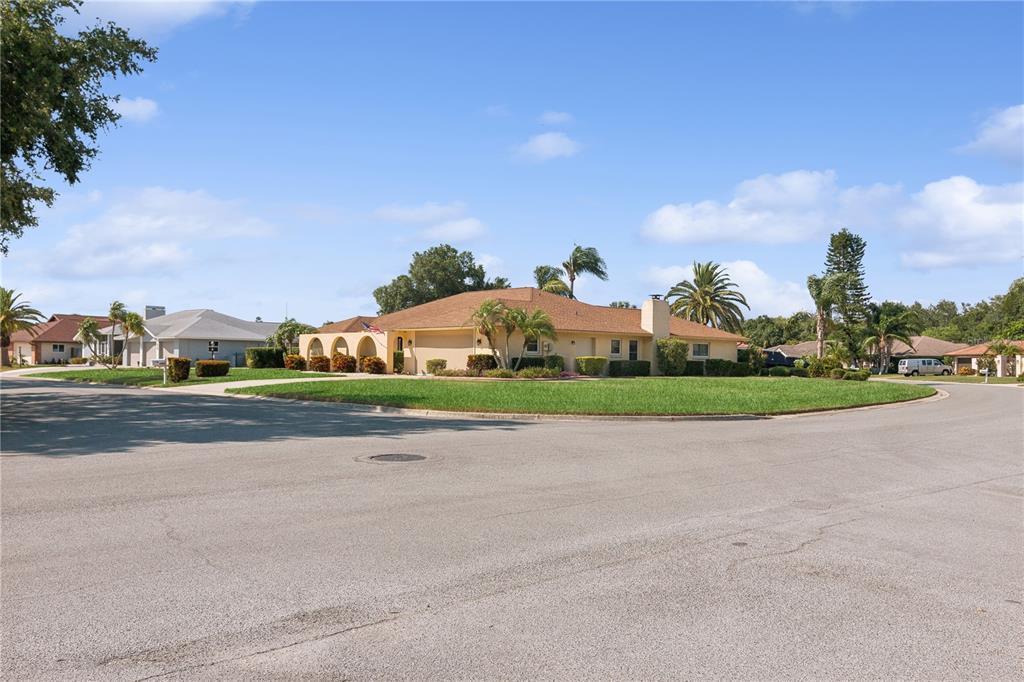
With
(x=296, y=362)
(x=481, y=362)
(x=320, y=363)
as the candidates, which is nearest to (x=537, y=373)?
(x=481, y=362)

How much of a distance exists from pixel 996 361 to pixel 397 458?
A: 8015 centimetres

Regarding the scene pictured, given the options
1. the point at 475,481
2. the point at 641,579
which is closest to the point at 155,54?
the point at 475,481

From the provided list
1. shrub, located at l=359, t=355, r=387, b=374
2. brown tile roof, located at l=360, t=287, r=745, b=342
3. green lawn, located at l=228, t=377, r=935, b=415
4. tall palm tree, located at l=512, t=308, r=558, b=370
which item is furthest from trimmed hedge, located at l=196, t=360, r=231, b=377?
tall palm tree, located at l=512, t=308, r=558, b=370

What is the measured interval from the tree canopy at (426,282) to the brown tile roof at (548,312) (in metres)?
22.1

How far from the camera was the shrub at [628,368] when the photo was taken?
46.7 metres

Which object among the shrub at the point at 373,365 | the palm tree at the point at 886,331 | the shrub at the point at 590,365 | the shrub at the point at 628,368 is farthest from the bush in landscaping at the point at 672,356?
the palm tree at the point at 886,331

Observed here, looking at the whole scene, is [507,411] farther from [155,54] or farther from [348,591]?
[348,591]

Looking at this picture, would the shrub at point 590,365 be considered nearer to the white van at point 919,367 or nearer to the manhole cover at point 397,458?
the manhole cover at point 397,458

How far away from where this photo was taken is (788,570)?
6398 millimetres

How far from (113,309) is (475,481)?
57.9 m

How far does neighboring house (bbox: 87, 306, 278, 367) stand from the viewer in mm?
60719

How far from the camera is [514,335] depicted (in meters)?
42.8

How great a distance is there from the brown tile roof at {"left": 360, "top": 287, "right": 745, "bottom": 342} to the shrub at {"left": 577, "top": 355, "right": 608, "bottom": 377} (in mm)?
1804

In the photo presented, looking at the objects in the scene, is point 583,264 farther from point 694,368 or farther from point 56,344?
point 56,344
